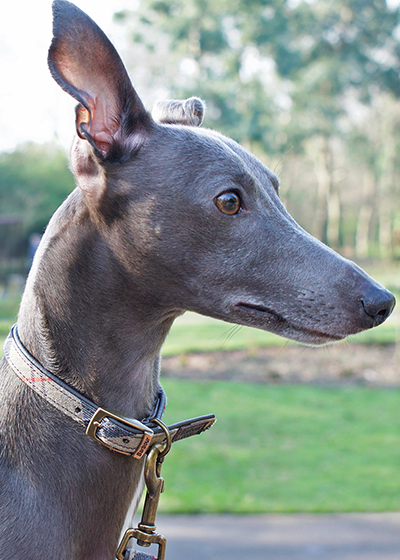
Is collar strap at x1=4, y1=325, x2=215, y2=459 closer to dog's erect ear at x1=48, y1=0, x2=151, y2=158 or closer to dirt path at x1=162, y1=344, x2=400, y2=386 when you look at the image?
dog's erect ear at x1=48, y1=0, x2=151, y2=158

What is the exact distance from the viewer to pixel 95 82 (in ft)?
5.15

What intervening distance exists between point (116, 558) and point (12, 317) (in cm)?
1389

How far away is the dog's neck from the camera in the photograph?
63.4 inches

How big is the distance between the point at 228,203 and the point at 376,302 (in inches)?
19.8

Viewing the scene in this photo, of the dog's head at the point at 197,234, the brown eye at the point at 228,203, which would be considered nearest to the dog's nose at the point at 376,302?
A: the dog's head at the point at 197,234

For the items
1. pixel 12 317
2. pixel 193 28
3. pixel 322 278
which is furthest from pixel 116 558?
pixel 193 28

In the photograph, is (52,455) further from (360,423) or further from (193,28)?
(193,28)

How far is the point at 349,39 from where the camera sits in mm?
25688

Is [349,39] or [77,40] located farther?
[349,39]

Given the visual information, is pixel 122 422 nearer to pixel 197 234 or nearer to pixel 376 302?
pixel 197 234

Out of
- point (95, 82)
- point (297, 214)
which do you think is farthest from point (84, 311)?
point (297, 214)

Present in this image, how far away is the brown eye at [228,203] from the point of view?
63.1 inches

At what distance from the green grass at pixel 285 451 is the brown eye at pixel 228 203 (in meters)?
3.42

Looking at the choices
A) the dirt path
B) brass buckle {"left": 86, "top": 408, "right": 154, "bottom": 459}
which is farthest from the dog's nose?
the dirt path
